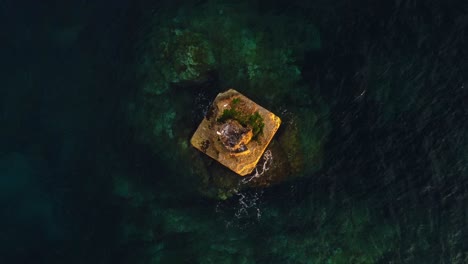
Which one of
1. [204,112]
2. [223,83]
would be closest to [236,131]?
[204,112]

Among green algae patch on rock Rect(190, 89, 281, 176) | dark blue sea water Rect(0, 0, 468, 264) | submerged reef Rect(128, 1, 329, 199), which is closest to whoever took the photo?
dark blue sea water Rect(0, 0, 468, 264)

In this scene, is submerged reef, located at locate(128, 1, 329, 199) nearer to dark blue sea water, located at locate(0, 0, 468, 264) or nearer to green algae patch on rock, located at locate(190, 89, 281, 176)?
dark blue sea water, located at locate(0, 0, 468, 264)

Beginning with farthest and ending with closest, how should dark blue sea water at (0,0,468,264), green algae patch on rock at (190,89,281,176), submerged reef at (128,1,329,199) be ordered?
submerged reef at (128,1,329,199) → green algae patch on rock at (190,89,281,176) → dark blue sea water at (0,0,468,264)

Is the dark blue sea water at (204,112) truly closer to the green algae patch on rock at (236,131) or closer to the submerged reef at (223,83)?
the submerged reef at (223,83)

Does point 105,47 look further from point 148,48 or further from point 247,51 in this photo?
point 247,51

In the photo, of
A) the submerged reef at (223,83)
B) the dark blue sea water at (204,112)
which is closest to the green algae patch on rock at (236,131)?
the submerged reef at (223,83)

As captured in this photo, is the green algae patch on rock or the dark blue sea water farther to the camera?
the green algae patch on rock

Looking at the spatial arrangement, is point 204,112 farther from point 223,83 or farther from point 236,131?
point 236,131

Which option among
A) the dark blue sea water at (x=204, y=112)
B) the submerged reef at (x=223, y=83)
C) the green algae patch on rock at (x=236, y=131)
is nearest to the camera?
the dark blue sea water at (x=204, y=112)

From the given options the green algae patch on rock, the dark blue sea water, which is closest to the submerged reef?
the dark blue sea water
